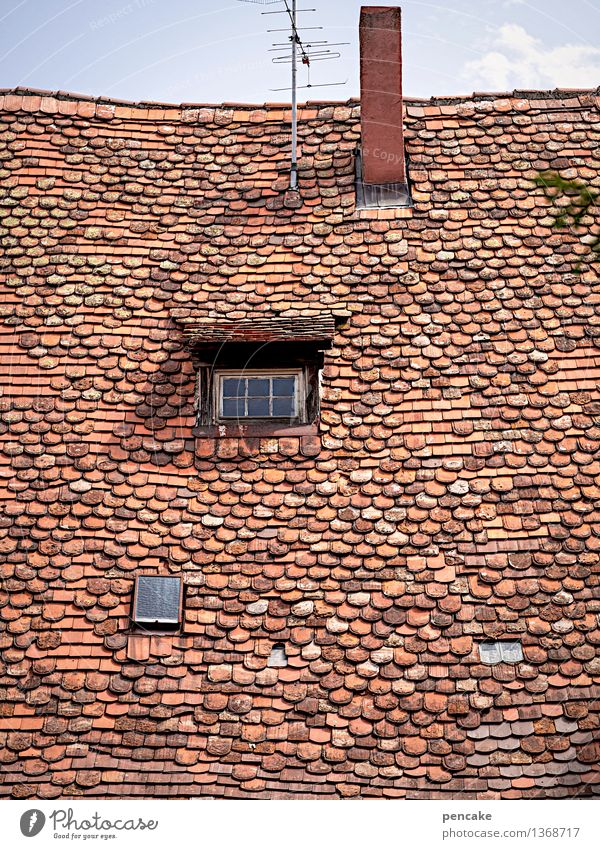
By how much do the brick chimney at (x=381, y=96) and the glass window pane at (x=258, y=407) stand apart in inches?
89.1

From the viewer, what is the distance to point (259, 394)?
886 centimetres

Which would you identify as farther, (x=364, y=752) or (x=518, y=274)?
(x=518, y=274)

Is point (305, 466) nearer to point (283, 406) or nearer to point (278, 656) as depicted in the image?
point (283, 406)

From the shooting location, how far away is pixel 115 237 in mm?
9555

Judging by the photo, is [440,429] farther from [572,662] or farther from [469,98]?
[469,98]

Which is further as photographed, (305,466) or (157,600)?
(305,466)

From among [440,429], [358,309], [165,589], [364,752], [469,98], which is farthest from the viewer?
[469,98]

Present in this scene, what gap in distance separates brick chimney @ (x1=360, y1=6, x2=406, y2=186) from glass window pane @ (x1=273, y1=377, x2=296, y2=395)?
79.9 inches

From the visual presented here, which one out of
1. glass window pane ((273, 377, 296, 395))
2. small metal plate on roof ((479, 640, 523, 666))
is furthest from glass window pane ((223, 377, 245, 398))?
small metal plate on roof ((479, 640, 523, 666))

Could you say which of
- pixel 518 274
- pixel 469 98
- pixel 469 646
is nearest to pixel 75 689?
pixel 469 646

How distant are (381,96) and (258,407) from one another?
3136mm

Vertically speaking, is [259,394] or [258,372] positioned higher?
[258,372]

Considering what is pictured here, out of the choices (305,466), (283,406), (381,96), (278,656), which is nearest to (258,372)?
(283,406)

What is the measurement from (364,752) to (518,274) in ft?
13.3
